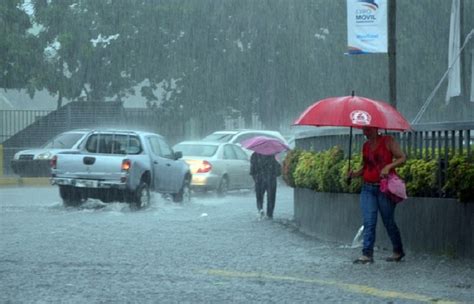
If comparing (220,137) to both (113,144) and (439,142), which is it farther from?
(439,142)

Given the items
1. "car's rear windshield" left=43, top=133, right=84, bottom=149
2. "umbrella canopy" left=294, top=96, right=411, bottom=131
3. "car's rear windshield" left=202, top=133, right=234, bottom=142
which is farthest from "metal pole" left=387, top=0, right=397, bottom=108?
"car's rear windshield" left=202, top=133, right=234, bottom=142

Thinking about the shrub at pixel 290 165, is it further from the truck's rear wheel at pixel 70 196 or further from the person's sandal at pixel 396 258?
the person's sandal at pixel 396 258

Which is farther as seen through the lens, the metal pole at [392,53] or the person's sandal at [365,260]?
the metal pole at [392,53]

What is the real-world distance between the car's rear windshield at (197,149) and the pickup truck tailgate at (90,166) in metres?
6.36

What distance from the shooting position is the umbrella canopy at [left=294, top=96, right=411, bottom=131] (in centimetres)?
→ 1202

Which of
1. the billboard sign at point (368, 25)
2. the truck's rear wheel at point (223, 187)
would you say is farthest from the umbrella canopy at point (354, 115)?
the truck's rear wheel at point (223, 187)

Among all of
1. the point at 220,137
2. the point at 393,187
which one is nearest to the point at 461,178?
the point at 393,187

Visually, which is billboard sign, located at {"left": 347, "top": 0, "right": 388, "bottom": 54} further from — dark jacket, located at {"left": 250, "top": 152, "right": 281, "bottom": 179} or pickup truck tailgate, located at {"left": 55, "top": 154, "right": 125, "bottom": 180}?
pickup truck tailgate, located at {"left": 55, "top": 154, "right": 125, "bottom": 180}

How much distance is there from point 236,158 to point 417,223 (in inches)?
644

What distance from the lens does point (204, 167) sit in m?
27.6

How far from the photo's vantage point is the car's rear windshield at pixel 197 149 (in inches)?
1118

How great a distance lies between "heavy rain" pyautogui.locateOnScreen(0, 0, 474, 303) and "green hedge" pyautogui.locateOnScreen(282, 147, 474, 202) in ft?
0.11

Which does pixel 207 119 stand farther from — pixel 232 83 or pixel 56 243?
pixel 56 243

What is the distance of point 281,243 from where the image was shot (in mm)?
15203
